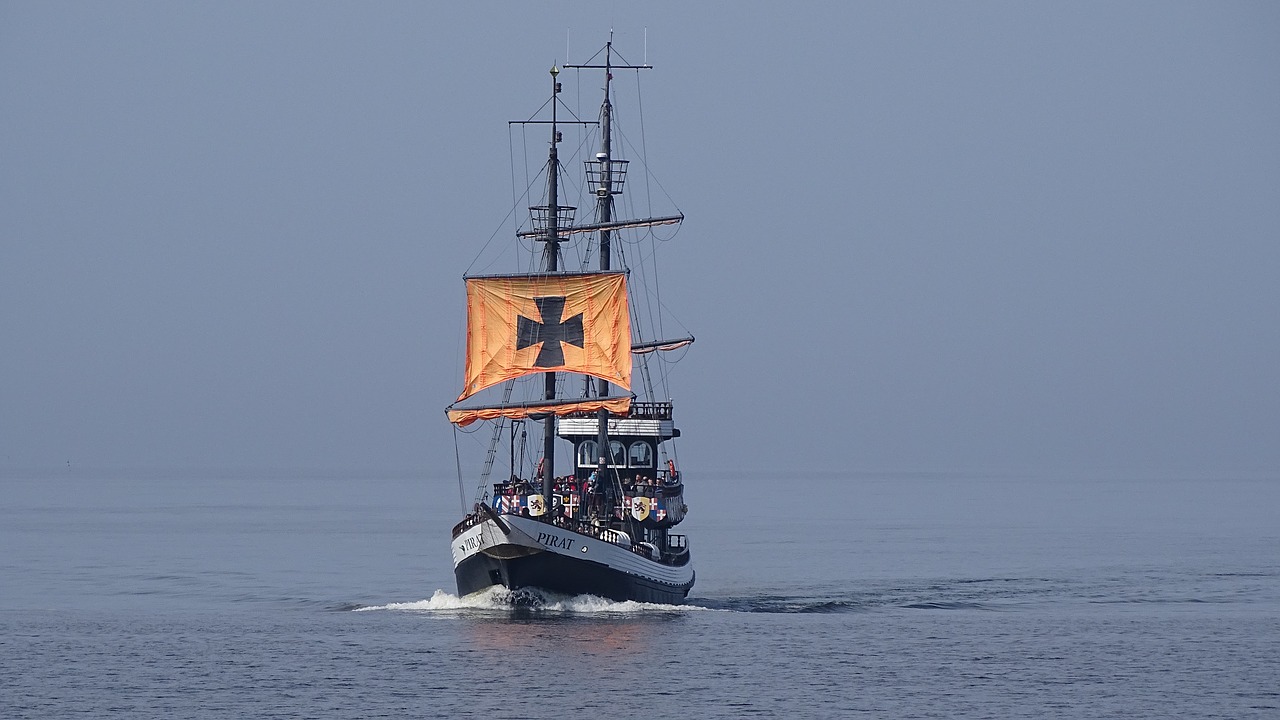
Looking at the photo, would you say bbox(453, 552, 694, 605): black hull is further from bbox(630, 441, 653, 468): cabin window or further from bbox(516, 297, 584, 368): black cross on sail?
bbox(516, 297, 584, 368): black cross on sail

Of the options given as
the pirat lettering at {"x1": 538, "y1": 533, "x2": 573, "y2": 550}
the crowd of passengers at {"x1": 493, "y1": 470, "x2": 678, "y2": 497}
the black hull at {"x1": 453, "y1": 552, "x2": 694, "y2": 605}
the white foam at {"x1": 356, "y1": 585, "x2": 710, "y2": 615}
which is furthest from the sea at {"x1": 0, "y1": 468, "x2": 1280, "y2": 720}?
the crowd of passengers at {"x1": 493, "y1": 470, "x2": 678, "y2": 497}

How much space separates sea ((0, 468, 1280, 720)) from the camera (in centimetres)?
4825

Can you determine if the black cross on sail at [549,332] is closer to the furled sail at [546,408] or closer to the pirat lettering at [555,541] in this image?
the furled sail at [546,408]

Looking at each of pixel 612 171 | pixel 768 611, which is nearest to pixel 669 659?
pixel 768 611

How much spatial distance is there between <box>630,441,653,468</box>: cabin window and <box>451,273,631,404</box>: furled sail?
9.99ft

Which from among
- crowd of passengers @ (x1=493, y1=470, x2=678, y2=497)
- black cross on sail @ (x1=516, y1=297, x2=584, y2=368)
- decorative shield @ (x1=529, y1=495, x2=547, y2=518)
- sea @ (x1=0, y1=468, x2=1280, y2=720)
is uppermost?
black cross on sail @ (x1=516, y1=297, x2=584, y2=368)

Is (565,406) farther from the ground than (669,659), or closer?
farther from the ground

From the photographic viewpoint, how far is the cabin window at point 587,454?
76.8 m

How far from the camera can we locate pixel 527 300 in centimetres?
7731

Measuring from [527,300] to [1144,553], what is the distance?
53265 mm

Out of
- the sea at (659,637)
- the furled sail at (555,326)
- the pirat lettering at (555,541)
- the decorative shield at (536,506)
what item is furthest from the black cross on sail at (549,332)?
the pirat lettering at (555,541)

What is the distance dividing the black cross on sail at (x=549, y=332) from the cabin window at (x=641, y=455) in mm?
5276

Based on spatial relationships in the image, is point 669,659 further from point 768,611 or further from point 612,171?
point 612,171

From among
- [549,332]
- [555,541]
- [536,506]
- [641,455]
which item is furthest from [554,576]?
[549,332]
